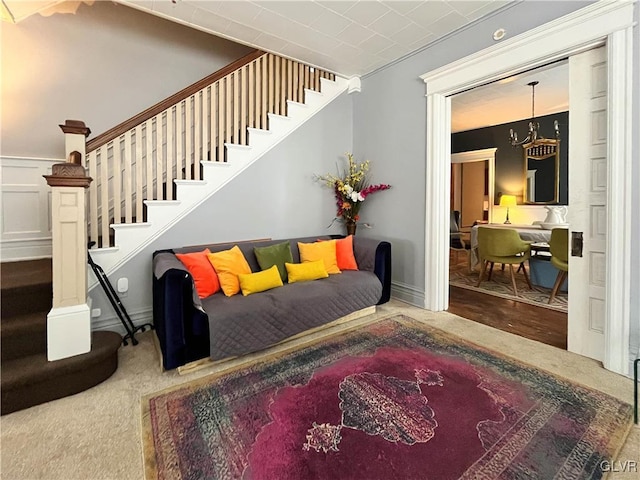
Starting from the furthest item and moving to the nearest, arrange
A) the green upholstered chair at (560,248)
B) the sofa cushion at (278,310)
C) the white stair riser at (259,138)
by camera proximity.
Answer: the white stair riser at (259,138) < the green upholstered chair at (560,248) < the sofa cushion at (278,310)

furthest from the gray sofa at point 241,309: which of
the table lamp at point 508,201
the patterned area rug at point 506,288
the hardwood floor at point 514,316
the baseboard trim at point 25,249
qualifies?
the table lamp at point 508,201

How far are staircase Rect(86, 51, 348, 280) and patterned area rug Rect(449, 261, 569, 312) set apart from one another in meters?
3.41

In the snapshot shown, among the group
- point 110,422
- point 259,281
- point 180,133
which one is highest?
point 180,133

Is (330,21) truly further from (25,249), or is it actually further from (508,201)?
(508,201)

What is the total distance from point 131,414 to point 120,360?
0.78 meters

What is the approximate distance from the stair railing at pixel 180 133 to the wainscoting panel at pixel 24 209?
2.11ft

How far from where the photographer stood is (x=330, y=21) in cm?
282

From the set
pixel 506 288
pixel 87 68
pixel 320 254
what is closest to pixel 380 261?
pixel 320 254

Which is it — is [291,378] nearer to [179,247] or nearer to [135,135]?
[179,247]

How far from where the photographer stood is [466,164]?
731 cm

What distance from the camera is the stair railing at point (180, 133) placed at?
2.72 m

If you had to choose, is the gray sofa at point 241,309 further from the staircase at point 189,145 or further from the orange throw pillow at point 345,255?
the staircase at point 189,145

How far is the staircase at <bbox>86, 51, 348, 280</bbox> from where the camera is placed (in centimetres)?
273

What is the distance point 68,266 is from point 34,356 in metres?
0.63
